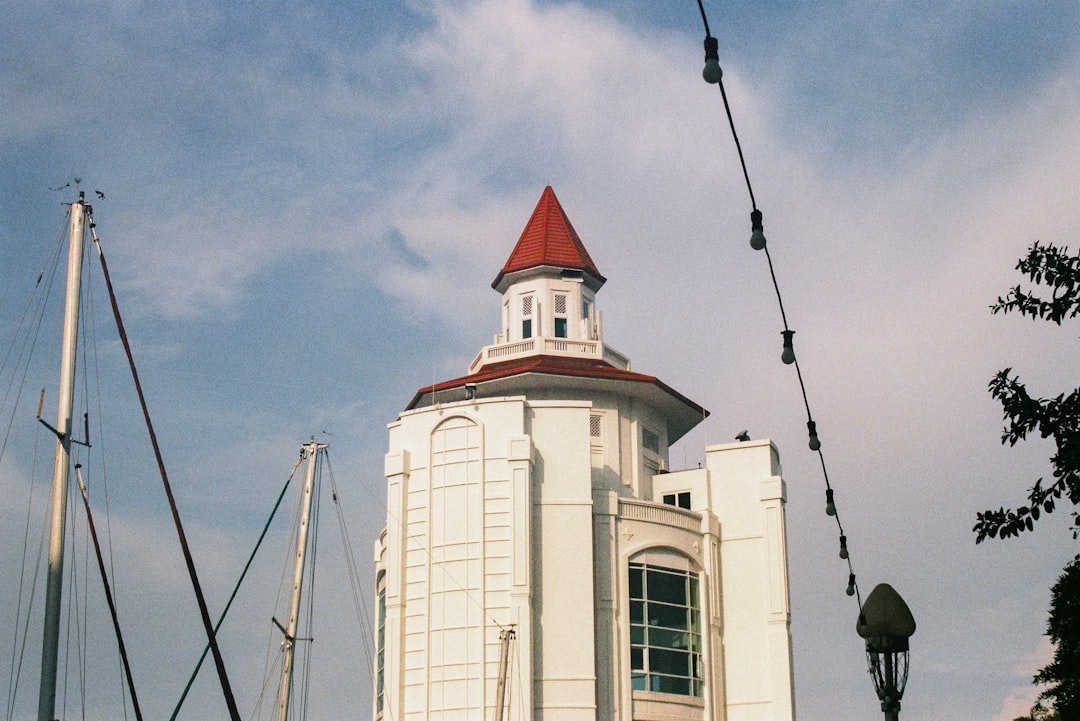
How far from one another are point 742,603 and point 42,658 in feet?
125

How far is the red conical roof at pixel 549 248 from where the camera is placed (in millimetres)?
74062

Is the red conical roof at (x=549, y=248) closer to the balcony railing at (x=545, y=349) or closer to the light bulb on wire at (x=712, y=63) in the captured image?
the balcony railing at (x=545, y=349)

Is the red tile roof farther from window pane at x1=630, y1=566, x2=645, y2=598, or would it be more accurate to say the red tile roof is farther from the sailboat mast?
the sailboat mast

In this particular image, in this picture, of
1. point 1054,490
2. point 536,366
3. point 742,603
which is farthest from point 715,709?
point 1054,490

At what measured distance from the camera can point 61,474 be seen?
114 ft

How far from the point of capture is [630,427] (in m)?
67.8

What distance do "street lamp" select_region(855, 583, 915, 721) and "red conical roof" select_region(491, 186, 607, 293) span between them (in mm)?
56851

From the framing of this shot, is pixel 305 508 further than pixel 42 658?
Yes

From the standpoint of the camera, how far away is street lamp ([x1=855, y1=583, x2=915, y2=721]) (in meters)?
17.0

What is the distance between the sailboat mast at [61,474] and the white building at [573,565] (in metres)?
25.9

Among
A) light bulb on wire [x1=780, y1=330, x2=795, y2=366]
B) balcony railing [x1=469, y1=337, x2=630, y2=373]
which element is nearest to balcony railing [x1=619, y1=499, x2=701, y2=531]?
balcony railing [x1=469, y1=337, x2=630, y2=373]

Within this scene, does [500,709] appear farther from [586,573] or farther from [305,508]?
[305,508]

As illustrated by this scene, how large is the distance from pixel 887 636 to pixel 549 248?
192 feet

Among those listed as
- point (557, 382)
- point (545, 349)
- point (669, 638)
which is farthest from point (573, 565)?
point (545, 349)
